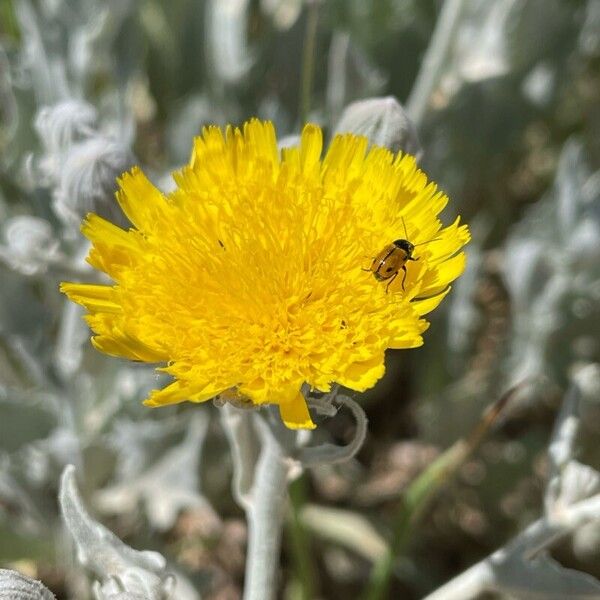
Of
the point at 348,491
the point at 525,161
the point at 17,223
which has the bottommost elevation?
the point at 348,491

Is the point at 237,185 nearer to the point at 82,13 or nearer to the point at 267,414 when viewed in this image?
the point at 267,414

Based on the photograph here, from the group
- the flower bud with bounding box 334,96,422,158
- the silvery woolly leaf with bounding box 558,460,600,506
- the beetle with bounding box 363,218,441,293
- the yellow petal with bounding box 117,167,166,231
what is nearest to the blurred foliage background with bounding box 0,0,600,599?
the flower bud with bounding box 334,96,422,158

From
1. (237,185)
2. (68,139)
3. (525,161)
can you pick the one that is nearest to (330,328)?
(237,185)

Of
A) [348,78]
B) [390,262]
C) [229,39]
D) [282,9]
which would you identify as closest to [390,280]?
[390,262]

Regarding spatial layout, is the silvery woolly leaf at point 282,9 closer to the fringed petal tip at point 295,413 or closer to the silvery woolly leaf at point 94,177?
the silvery woolly leaf at point 94,177

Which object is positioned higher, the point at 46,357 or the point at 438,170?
the point at 438,170

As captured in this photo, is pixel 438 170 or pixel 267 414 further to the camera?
pixel 438 170
